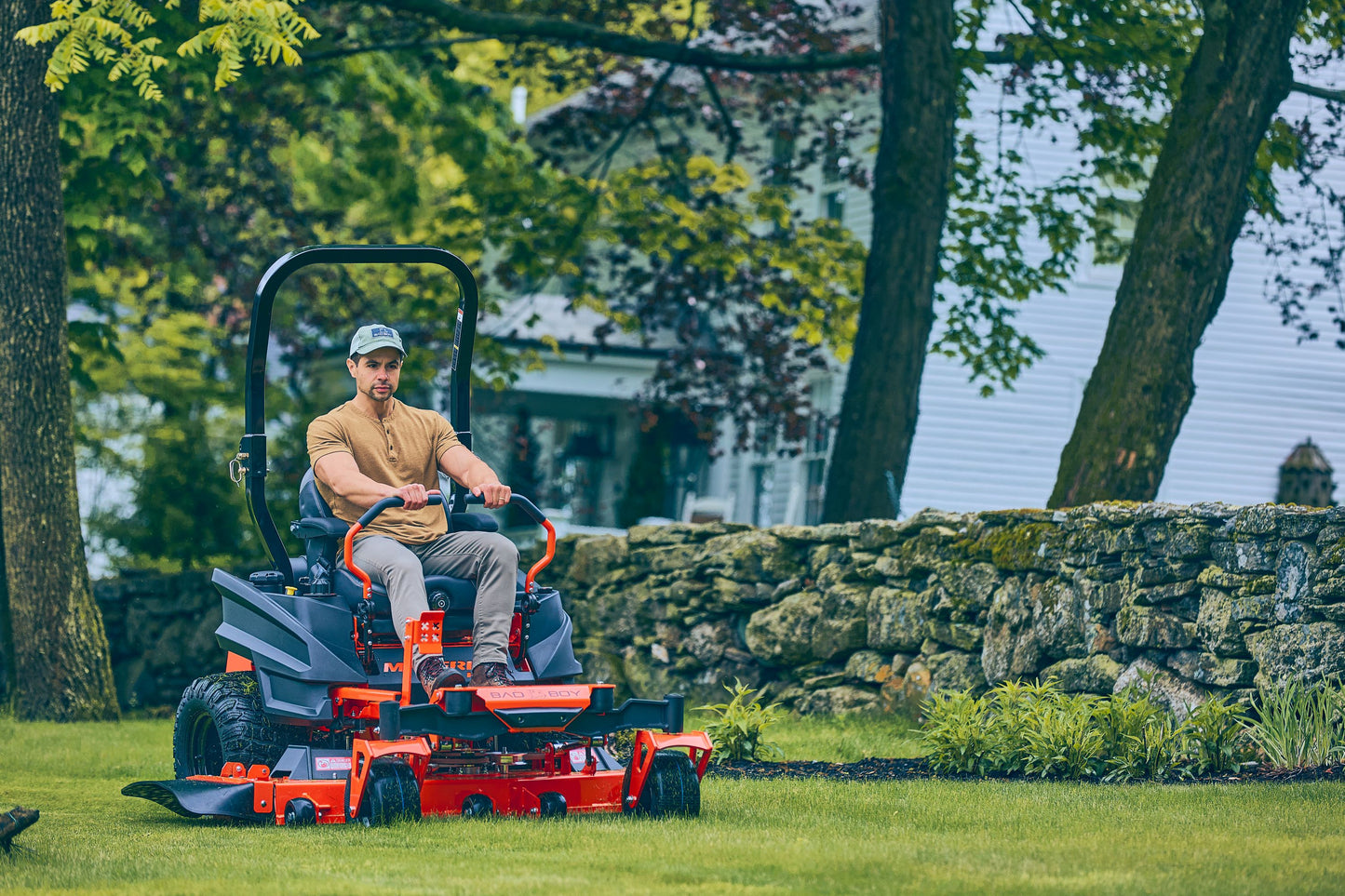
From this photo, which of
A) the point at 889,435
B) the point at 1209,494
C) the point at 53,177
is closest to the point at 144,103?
the point at 53,177

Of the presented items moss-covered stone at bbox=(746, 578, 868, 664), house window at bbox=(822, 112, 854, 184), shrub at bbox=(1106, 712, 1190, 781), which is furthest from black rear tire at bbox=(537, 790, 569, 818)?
house window at bbox=(822, 112, 854, 184)

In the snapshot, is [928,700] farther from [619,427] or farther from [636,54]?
[619,427]

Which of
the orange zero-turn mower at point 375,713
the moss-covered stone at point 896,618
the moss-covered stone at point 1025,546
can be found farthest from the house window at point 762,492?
the orange zero-turn mower at point 375,713

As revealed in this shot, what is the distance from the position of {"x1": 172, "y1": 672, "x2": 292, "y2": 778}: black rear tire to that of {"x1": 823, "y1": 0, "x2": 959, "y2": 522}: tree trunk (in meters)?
6.57

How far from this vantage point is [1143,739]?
8.05m

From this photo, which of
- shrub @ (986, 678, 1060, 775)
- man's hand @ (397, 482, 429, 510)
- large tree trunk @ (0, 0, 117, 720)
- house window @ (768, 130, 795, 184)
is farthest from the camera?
house window @ (768, 130, 795, 184)

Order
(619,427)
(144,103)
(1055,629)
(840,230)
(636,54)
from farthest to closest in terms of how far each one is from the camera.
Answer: (619,427) → (840,230) → (636,54) → (144,103) → (1055,629)

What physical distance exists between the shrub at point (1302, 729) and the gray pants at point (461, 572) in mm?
3628

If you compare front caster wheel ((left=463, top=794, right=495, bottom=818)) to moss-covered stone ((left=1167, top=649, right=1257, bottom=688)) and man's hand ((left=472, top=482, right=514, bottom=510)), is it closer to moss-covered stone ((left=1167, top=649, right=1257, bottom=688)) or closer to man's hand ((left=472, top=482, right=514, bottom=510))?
man's hand ((left=472, top=482, right=514, bottom=510))

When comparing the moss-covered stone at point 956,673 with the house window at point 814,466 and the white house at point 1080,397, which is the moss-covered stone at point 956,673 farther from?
the house window at point 814,466

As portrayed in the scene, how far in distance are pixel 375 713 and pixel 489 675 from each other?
0.50m

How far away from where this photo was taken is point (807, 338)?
18328 mm

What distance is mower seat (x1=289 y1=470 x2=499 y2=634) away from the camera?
7188 millimetres

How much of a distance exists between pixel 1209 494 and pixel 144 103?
43.1 ft
